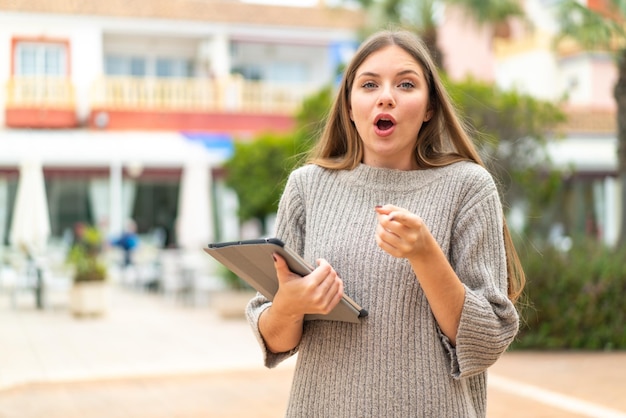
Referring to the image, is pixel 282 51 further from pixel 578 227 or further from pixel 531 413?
pixel 531 413

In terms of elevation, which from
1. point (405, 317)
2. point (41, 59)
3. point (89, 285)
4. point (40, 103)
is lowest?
point (89, 285)

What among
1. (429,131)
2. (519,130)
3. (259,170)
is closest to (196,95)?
(259,170)

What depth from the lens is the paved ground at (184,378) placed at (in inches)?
252

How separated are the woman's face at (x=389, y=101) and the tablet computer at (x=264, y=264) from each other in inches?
13.6

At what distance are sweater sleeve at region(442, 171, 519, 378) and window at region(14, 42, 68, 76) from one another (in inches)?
538

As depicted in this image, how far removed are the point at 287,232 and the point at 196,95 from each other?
21.9 metres

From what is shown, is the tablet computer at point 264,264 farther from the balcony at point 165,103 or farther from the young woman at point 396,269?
the balcony at point 165,103

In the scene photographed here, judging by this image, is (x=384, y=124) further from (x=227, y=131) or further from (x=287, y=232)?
(x=227, y=131)

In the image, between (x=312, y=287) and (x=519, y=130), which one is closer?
(x=312, y=287)

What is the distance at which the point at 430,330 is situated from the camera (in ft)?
6.02

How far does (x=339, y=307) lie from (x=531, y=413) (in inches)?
188

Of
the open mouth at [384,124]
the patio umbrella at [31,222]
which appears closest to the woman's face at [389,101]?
the open mouth at [384,124]

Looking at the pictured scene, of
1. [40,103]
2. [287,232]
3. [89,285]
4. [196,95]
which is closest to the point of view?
[287,232]

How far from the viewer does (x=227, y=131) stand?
930 inches
